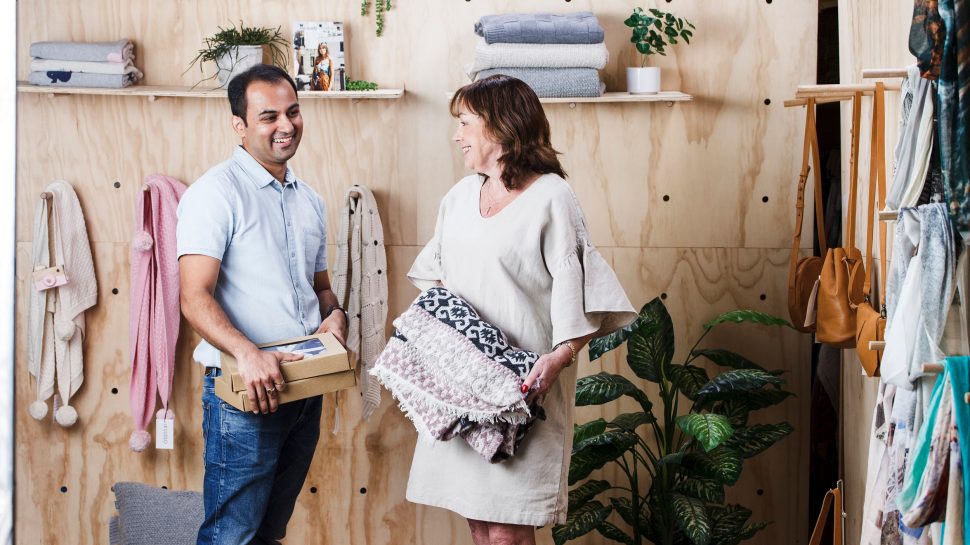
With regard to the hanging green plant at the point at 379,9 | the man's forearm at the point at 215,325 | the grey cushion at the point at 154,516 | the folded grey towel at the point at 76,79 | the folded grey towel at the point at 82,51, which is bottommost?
the grey cushion at the point at 154,516

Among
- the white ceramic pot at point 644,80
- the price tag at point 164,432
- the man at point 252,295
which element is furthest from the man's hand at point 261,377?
the white ceramic pot at point 644,80

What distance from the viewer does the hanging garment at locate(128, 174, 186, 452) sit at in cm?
293

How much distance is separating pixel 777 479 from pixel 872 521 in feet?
3.60

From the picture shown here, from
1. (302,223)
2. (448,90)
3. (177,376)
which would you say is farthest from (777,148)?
(177,376)

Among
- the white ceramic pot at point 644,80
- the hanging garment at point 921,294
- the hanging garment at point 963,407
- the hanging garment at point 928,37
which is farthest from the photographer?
the white ceramic pot at point 644,80

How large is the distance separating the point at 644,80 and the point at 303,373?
1.38 m

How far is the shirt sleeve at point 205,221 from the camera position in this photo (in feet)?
7.08

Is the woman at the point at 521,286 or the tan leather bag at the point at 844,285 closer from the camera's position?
the woman at the point at 521,286

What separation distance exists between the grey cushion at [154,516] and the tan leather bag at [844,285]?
187cm

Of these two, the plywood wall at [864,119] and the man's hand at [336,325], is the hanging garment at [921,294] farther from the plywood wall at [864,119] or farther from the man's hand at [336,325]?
the man's hand at [336,325]

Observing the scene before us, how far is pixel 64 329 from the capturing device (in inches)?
118

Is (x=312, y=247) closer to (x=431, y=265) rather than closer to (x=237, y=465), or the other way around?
(x=431, y=265)

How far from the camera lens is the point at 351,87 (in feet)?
9.58

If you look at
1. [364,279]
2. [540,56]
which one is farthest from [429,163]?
[540,56]
